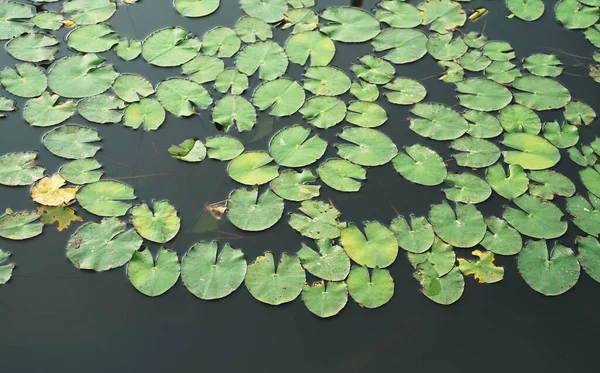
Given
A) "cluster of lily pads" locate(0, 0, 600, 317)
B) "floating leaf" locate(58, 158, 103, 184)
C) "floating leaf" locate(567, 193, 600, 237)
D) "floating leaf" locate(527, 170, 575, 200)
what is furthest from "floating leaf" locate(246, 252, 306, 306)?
"floating leaf" locate(567, 193, 600, 237)

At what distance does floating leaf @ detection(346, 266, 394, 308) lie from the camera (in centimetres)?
393

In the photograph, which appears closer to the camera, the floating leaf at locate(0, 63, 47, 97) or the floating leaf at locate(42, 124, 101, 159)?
the floating leaf at locate(42, 124, 101, 159)

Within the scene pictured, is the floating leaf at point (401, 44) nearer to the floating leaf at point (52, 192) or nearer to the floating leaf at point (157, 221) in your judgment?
the floating leaf at point (157, 221)

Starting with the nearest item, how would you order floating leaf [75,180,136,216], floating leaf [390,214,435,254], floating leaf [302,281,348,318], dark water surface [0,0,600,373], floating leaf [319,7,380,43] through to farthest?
dark water surface [0,0,600,373]
floating leaf [302,281,348,318]
floating leaf [390,214,435,254]
floating leaf [75,180,136,216]
floating leaf [319,7,380,43]

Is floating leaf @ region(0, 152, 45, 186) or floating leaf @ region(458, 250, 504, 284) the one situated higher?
floating leaf @ region(0, 152, 45, 186)

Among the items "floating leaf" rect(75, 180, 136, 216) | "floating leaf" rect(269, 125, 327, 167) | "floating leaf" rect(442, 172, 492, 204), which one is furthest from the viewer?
→ "floating leaf" rect(269, 125, 327, 167)

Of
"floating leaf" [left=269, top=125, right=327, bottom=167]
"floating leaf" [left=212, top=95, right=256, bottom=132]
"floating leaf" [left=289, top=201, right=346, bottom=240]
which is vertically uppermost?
"floating leaf" [left=212, top=95, right=256, bottom=132]

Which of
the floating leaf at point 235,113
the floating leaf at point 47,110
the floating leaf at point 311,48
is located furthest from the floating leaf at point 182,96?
the floating leaf at point 311,48

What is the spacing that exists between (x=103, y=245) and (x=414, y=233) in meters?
2.07

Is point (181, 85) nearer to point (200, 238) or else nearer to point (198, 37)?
point (198, 37)

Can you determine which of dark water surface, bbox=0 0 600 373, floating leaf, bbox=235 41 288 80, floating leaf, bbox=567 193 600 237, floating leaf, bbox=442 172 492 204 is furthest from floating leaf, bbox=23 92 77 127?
floating leaf, bbox=567 193 600 237

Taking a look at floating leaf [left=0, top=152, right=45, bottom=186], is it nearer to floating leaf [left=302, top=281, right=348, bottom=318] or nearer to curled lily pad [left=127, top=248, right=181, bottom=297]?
curled lily pad [left=127, top=248, right=181, bottom=297]

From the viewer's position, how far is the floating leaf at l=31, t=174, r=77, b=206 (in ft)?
14.2

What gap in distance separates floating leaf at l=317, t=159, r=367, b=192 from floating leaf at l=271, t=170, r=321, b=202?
9cm
